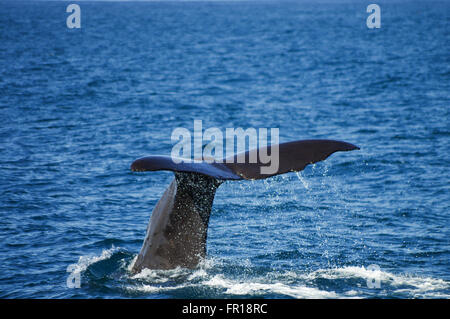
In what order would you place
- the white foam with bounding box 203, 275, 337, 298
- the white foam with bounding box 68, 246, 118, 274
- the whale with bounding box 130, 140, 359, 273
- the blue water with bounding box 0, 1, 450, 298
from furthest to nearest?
the white foam with bounding box 68, 246, 118, 274 → the blue water with bounding box 0, 1, 450, 298 → the white foam with bounding box 203, 275, 337, 298 → the whale with bounding box 130, 140, 359, 273

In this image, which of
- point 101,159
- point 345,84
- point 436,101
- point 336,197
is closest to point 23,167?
point 101,159

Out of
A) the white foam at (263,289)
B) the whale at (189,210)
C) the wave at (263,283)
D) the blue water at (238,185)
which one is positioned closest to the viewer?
the whale at (189,210)

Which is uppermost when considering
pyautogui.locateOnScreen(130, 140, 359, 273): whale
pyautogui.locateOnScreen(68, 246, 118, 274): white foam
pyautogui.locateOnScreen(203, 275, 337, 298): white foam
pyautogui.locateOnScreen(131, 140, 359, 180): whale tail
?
pyautogui.locateOnScreen(131, 140, 359, 180): whale tail

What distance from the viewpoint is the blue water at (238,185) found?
10336 mm

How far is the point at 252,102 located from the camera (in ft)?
101

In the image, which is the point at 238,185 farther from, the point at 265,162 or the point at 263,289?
the point at 265,162

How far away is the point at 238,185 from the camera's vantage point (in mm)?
16844

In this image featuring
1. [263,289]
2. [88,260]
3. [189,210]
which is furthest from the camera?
[88,260]

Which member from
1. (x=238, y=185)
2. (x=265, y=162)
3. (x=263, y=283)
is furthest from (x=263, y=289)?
(x=238, y=185)

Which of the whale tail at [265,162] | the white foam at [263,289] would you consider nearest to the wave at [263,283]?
the white foam at [263,289]

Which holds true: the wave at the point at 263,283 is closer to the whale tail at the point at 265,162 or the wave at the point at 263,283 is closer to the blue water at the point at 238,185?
the blue water at the point at 238,185

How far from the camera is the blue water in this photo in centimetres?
1034

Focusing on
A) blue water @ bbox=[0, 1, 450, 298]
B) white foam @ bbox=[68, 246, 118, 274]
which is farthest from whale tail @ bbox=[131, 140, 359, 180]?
white foam @ bbox=[68, 246, 118, 274]

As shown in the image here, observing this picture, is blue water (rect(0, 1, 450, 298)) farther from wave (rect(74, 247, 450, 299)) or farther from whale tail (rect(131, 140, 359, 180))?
whale tail (rect(131, 140, 359, 180))
